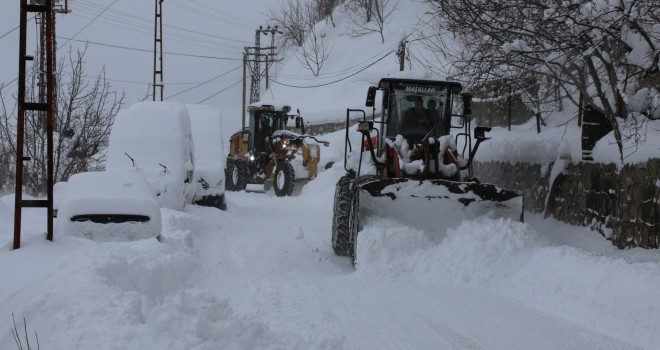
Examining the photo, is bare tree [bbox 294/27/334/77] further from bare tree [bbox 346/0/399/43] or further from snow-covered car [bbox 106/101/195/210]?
snow-covered car [bbox 106/101/195/210]

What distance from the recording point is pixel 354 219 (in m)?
8.81

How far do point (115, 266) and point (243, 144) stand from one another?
58.9 feet

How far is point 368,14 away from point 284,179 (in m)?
30.1

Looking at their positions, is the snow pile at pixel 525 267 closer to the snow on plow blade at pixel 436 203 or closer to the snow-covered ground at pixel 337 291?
the snow-covered ground at pixel 337 291

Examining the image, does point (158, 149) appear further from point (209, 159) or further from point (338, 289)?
point (338, 289)

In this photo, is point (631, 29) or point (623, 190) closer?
point (631, 29)

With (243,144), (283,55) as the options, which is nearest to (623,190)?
(243,144)

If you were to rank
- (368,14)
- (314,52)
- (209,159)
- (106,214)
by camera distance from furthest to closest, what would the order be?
(314,52) < (368,14) < (209,159) < (106,214)

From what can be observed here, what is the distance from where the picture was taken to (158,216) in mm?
8320

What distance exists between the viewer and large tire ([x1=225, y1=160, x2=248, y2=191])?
22562 mm

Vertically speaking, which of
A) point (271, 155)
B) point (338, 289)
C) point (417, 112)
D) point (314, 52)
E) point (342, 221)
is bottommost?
point (338, 289)

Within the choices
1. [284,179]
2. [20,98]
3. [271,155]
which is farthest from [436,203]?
[271,155]

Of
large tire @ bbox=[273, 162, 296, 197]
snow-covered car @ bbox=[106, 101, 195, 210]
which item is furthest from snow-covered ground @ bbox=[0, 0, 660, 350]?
large tire @ bbox=[273, 162, 296, 197]

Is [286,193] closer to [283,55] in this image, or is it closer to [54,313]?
[54,313]
